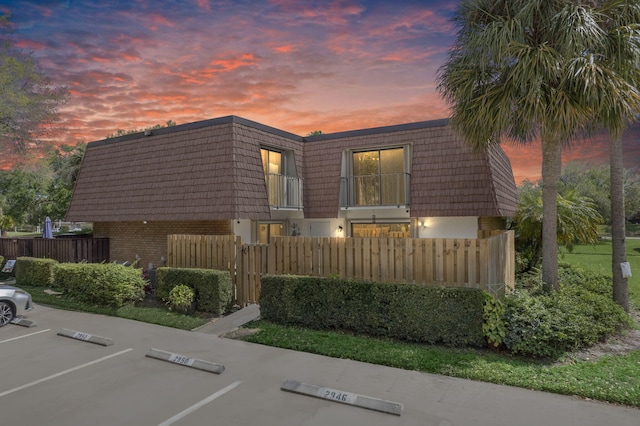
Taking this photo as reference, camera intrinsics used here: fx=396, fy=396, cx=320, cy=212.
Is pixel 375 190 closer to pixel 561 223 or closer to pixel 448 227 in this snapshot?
pixel 448 227

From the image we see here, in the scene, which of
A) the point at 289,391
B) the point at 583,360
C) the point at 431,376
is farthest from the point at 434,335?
the point at 289,391

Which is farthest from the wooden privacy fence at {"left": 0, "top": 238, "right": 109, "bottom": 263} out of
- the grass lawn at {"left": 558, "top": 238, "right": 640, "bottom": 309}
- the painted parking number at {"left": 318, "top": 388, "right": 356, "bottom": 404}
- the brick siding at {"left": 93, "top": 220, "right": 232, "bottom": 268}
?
the grass lawn at {"left": 558, "top": 238, "right": 640, "bottom": 309}

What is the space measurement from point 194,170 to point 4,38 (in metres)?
16.9

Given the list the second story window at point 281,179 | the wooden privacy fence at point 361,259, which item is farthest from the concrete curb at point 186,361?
the second story window at point 281,179

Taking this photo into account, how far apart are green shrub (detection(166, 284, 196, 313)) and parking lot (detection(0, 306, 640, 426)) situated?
200 centimetres

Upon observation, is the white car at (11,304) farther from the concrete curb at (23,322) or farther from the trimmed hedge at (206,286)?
the trimmed hedge at (206,286)

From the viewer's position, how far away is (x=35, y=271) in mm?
13547

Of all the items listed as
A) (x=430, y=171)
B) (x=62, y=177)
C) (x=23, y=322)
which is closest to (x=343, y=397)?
(x=23, y=322)

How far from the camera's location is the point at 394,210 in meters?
15.2

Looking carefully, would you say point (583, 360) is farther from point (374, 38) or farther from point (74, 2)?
point (74, 2)

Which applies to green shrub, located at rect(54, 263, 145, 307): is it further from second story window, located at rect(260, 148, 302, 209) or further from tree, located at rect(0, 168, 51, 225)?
tree, located at rect(0, 168, 51, 225)

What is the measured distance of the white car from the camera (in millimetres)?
9031

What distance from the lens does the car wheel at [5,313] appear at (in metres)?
9.00

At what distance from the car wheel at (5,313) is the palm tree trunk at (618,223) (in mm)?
14111
